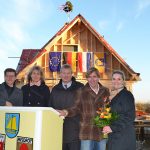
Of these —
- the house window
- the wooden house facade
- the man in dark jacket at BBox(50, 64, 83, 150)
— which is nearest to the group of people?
the man in dark jacket at BBox(50, 64, 83, 150)

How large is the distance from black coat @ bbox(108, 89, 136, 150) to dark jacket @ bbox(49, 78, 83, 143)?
0.85 m

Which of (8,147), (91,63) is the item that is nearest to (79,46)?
(91,63)

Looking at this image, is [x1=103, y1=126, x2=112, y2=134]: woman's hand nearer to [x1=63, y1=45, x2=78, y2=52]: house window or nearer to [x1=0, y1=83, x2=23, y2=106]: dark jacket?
[x1=0, y1=83, x2=23, y2=106]: dark jacket

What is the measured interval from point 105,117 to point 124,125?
0.30 m

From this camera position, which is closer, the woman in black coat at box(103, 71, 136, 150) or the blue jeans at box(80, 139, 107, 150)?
the woman in black coat at box(103, 71, 136, 150)

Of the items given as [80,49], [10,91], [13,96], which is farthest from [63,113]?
[80,49]

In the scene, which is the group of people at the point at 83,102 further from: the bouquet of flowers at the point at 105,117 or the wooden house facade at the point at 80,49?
the wooden house facade at the point at 80,49

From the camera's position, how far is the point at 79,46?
21609mm

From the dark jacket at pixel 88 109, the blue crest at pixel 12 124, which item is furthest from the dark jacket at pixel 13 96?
the blue crest at pixel 12 124

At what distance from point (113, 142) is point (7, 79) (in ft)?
7.21

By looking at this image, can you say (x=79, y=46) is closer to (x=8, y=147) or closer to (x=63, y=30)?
(x=63, y=30)

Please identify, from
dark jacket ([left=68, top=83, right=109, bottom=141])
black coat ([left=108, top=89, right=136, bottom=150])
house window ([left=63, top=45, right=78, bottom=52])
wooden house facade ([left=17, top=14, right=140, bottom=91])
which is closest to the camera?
black coat ([left=108, top=89, right=136, bottom=150])

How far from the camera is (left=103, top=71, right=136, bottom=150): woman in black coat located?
17.5 ft

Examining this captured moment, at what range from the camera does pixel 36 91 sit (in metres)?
6.40
